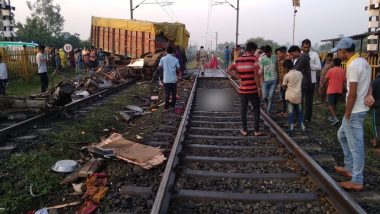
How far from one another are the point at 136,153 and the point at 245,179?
5.80 ft

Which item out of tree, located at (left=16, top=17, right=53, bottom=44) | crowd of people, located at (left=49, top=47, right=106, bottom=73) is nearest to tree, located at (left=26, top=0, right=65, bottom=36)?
tree, located at (left=16, top=17, right=53, bottom=44)

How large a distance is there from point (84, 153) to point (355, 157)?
4098 mm

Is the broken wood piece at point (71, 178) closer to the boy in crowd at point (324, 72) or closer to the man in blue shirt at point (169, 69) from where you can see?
the man in blue shirt at point (169, 69)

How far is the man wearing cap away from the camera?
14.1 ft

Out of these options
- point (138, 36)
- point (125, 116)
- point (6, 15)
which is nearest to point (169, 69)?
point (125, 116)

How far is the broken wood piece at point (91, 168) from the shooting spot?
497 centimetres

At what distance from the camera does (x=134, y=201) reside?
414 cm

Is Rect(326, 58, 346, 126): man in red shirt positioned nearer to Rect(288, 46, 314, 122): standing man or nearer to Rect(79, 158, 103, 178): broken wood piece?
Rect(288, 46, 314, 122): standing man

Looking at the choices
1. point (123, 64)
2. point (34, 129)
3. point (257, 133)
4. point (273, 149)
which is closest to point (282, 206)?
point (273, 149)

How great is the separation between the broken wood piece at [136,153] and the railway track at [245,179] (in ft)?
0.85

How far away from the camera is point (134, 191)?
4312mm

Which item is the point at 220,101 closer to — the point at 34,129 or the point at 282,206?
the point at 34,129

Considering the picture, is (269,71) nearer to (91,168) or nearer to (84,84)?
(91,168)

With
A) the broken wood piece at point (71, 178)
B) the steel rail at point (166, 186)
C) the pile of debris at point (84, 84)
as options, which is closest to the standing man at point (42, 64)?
the pile of debris at point (84, 84)
